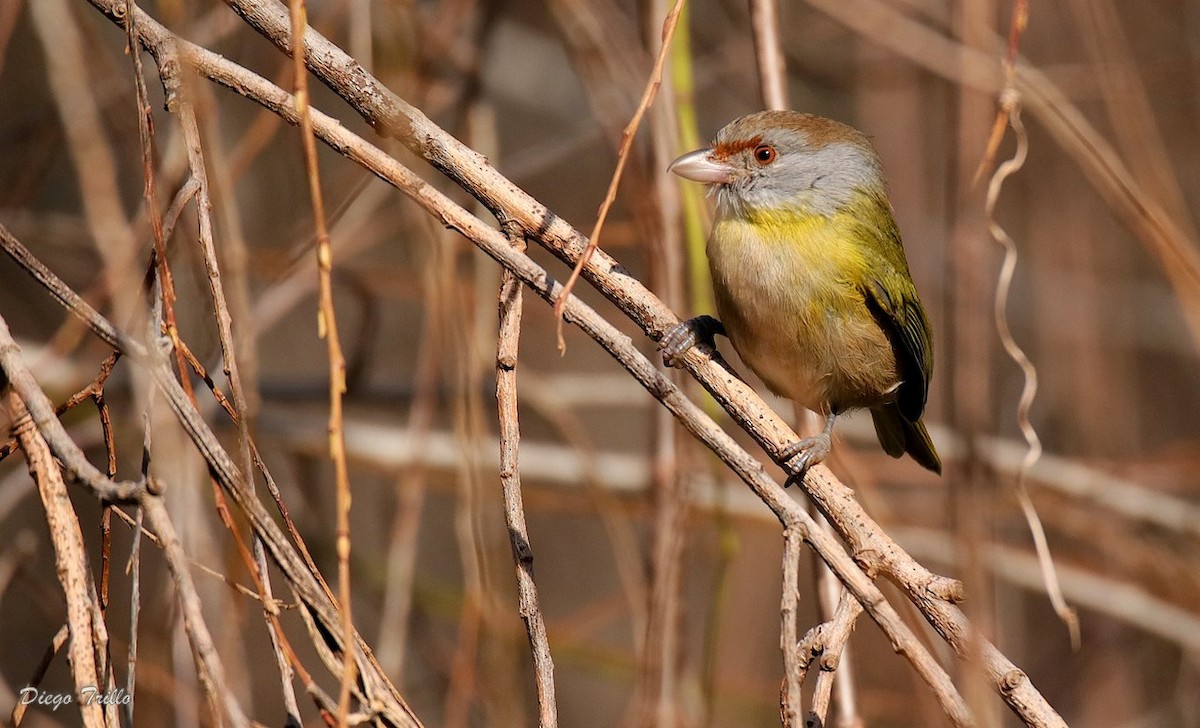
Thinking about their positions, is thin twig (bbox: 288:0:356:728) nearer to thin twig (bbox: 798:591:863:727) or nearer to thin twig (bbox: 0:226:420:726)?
thin twig (bbox: 0:226:420:726)

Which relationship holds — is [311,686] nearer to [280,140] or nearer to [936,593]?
[936,593]

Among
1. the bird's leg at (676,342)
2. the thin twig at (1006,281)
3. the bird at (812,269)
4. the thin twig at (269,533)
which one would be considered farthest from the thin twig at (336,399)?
the bird at (812,269)

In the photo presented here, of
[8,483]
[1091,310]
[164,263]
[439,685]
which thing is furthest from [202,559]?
[1091,310]

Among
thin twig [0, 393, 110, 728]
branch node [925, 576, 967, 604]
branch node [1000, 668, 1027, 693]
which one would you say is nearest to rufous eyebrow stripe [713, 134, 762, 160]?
branch node [925, 576, 967, 604]

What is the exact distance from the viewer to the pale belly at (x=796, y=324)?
3297 mm

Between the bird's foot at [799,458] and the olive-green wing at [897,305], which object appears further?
the olive-green wing at [897,305]

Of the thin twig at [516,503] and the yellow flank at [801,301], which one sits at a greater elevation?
the yellow flank at [801,301]

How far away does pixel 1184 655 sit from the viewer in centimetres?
478

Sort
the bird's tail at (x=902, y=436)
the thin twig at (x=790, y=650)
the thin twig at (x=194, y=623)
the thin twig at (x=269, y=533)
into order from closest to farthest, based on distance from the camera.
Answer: the thin twig at (x=194, y=623), the thin twig at (x=269, y=533), the thin twig at (x=790, y=650), the bird's tail at (x=902, y=436)

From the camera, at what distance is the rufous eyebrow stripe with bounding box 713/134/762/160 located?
366 cm

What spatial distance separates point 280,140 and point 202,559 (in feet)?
13.2

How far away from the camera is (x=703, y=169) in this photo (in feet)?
11.6

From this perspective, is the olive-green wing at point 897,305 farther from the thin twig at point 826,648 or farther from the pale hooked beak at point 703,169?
the thin twig at point 826,648

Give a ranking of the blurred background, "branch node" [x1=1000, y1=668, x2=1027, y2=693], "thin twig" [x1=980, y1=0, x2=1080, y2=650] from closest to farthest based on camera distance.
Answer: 1. "branch node" [x1=1000, y1=668, x2=1027, y2=693]
2. "thin twig" [x1=980, y1=0, x2=1080, y2=650]
3. the blurred background
